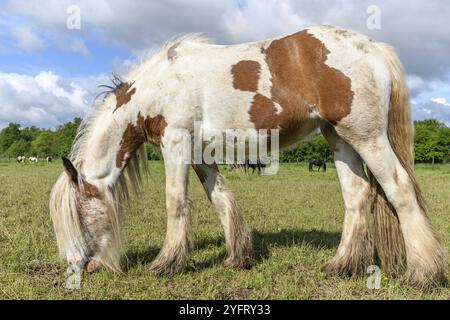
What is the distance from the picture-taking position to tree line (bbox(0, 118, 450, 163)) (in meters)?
57.5

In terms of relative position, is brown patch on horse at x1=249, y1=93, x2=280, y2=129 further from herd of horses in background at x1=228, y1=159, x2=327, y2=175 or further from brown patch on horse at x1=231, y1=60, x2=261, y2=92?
herd of horses in background at x1=228, y1=159, x2=327, y2=175

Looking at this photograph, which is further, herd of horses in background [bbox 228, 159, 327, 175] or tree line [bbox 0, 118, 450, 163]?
tree line [bbox 0, 118, 450, 163]

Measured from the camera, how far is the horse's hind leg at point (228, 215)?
4.97m

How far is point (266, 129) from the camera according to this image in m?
4.32

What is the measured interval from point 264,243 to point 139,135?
8.64 ft

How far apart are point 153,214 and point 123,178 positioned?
3.80m

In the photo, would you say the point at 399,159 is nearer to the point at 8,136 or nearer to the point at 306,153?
the point at 306,153

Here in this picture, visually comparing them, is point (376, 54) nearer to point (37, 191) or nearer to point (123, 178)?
point (123, 178)

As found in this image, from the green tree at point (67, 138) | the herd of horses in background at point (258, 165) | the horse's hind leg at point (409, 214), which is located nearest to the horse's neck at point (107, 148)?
the herd of horses in background at point (258, 165)

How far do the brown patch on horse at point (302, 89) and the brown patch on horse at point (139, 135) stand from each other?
1081 millimetres

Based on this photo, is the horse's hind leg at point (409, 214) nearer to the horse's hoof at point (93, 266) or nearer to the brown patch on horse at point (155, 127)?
the brown patch on horse at point (155, 127)

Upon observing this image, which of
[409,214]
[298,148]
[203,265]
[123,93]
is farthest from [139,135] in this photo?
[298,148]

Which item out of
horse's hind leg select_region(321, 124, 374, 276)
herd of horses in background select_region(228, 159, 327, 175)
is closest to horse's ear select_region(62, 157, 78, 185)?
herd of horses in background select_region(228, 159, 327, 175)

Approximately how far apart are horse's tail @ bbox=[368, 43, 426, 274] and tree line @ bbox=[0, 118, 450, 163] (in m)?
44.1
